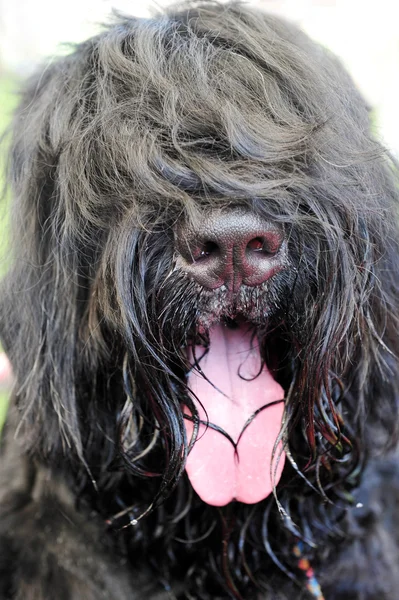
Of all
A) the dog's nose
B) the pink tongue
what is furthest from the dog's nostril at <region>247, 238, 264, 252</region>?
the pink tongue

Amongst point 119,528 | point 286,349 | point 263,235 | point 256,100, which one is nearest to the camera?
point 263,235

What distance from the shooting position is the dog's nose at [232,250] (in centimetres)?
109

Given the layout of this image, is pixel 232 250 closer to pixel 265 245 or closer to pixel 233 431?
pixel 265 245

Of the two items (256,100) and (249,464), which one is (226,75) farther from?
(249,464)

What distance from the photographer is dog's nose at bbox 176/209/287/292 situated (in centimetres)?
109

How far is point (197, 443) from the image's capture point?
138 centimetres

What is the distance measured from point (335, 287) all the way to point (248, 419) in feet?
1.22

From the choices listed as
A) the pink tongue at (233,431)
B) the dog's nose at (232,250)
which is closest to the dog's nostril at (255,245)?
the dog's nose at (232,250)

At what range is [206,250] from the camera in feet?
3.70

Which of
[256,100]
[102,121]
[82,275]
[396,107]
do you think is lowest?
[82,275]

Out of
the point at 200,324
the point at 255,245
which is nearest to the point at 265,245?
the point at 255,245

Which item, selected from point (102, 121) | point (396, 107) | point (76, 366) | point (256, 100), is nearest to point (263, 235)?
point (256, 100)

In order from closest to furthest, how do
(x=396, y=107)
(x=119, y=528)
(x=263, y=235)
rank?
(x=263, y=235)
(x=119, y=528)
(x=396, y=107)

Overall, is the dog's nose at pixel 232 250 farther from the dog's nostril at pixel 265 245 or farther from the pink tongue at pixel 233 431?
the pink tongue at pixel 233 431
